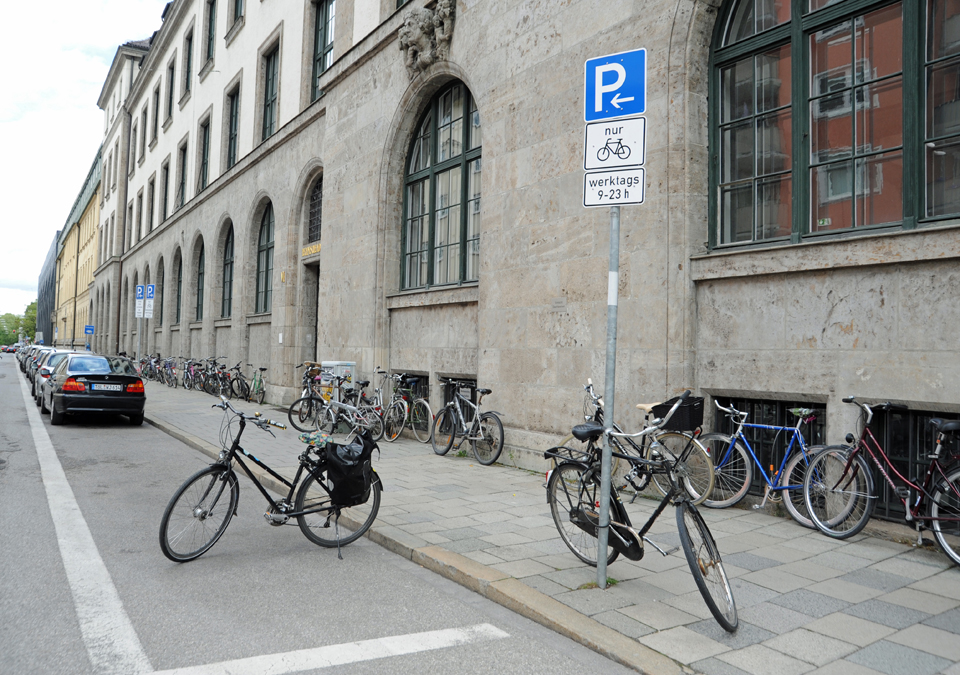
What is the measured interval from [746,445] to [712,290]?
1582 millimetres

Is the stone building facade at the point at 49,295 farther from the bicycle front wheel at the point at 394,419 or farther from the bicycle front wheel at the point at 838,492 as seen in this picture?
the bicycle front wheel at the point at 838,492

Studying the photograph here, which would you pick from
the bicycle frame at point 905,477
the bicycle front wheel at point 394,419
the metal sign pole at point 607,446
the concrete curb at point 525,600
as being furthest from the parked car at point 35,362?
the bicycle frame at point 905,477

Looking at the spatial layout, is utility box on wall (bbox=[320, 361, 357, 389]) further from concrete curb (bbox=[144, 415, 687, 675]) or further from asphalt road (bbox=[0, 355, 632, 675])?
concrete curb (bbox=[144, 415, 687, 675])

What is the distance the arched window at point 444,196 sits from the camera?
452 inches

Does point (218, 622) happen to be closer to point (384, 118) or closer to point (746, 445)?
point (746, 445)

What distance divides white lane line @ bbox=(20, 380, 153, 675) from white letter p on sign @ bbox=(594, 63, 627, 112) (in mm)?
4048

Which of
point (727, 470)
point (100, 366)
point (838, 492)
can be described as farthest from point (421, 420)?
point (100, 366)

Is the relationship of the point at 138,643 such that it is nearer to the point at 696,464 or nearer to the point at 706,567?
the point at 706,567

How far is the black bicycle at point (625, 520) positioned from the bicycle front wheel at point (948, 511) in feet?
6.45

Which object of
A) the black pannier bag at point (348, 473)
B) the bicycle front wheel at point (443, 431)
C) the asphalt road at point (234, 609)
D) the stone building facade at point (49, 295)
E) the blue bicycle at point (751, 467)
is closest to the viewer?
the asphalt road at point (234, 609)

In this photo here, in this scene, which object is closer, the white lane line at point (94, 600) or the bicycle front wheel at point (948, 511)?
the white lane line at point (94, 600)

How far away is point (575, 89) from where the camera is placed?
8922 mm

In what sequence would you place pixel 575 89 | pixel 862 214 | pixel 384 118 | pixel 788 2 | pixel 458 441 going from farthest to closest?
1. pixel 384 118
2. pixel 458 441
3. pixel 575 89
4. pixel 788 2
5. pixel 862 214

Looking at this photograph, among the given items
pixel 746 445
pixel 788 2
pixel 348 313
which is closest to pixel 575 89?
pixel 788 2
